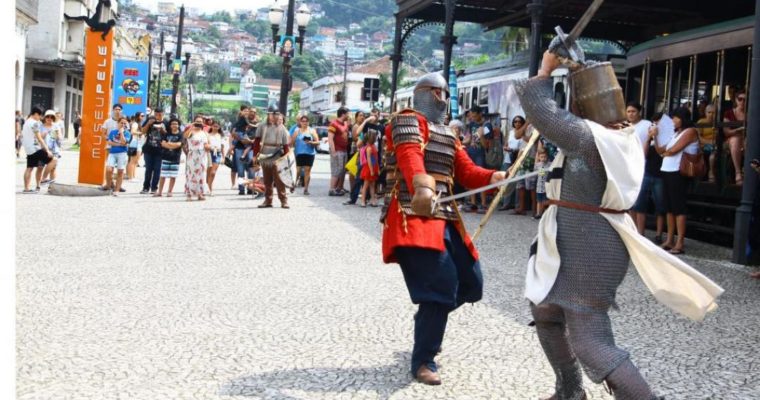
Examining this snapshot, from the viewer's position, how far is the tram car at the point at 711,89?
12.6 m

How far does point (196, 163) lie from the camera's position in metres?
17.4

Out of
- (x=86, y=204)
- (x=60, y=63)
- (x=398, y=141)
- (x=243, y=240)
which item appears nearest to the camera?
(x=398, y=141)

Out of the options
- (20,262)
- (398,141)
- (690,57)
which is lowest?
(20,262)

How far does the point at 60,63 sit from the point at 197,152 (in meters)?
37.3

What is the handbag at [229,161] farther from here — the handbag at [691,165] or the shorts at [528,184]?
the handbag at [691,165]

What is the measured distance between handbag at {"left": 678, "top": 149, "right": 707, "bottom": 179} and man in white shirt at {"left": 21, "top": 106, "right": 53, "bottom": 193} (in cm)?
1145

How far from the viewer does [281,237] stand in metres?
11.8

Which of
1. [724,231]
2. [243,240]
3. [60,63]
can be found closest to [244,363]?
[243,240]

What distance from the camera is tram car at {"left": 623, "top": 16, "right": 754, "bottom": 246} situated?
1264 cm

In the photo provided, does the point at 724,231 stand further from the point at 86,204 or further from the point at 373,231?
the point at 86,204

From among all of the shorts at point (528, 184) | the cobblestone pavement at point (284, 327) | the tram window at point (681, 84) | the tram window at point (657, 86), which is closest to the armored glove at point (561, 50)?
the cobblestone pavement at point (284, 327)

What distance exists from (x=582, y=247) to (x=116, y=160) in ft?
50.1

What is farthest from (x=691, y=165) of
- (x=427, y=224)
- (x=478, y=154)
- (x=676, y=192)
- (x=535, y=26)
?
(x=427, y=224)

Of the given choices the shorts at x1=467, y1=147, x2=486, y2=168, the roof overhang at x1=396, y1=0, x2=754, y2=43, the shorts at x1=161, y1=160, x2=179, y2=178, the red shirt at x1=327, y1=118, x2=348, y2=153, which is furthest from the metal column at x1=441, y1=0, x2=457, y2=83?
the shorts at x1=161, y1=160, x2=179, y2=178
